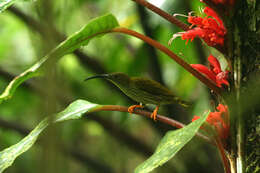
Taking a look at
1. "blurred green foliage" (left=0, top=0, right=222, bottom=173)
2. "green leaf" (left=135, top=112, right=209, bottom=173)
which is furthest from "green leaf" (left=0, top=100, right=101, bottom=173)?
"green leaf" (left=135, top=112, right=209, bottom=173)

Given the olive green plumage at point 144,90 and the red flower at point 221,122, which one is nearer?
the red flower at point 221,122

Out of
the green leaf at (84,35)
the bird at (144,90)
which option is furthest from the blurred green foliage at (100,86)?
the bird at (144,90)

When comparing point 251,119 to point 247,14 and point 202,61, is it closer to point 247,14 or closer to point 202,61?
point 247,14

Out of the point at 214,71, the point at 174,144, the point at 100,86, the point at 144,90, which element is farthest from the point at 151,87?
the point at 100,86

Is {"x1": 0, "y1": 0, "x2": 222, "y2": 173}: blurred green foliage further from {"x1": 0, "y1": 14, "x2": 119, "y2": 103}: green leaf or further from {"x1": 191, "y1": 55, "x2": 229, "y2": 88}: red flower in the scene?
{"x1": 191, "y1": 55, "x2": 229, "y2": 88}: red flower

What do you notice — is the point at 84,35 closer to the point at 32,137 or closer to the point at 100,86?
the point at 32,137

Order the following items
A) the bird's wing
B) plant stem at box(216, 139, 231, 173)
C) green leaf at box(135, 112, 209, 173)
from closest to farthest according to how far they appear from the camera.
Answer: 1. green leaf at box(135, 112, 209, 173)
2. plant stem at box(216, 139, 231, 173)
3. the bird's wing

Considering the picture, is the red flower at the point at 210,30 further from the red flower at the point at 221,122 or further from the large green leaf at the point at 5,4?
the large green leaf at the point at 5,4

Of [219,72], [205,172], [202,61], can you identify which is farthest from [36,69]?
[205,172]
